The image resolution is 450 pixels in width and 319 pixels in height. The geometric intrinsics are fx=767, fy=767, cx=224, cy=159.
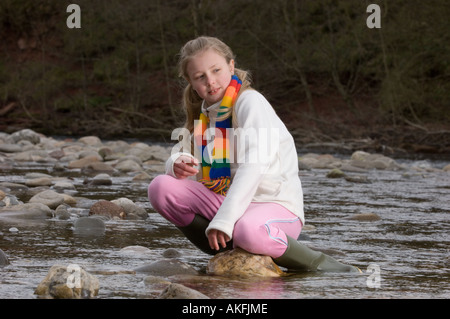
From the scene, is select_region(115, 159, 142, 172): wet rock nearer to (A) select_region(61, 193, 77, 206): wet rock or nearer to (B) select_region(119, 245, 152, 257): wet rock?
(A) select_region(61, 193, 77, 206): wet rock

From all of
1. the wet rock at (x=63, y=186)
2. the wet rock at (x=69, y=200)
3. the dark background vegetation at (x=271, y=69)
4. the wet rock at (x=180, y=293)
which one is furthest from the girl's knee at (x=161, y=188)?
the dark background vegetation at (x=271, y=69)

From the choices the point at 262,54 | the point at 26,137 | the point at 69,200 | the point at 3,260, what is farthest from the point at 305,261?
the point at 262,54

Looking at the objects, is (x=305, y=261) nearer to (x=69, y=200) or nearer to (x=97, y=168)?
(x=69, y=200)

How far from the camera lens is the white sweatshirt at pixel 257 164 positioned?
308cm

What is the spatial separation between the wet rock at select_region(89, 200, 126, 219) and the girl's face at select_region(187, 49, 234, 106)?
5.52ft

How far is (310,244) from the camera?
4.03m

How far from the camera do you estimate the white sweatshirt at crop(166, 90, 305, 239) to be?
3.08m

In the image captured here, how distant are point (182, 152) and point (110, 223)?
1283mm

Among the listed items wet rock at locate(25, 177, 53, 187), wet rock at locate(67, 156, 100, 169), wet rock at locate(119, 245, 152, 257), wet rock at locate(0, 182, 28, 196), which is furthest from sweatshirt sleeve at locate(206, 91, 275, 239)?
wet rock at locate(67, 156, 100, 169)

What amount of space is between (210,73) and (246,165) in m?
0.49

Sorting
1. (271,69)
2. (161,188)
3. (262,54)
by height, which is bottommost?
(161,188)

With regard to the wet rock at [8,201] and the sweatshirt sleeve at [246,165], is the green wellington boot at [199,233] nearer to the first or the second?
the sweatshirt sleeve at [246,165]

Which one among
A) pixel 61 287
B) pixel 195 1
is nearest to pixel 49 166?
pixel 61 287

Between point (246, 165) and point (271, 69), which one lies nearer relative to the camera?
point (246, 165)
